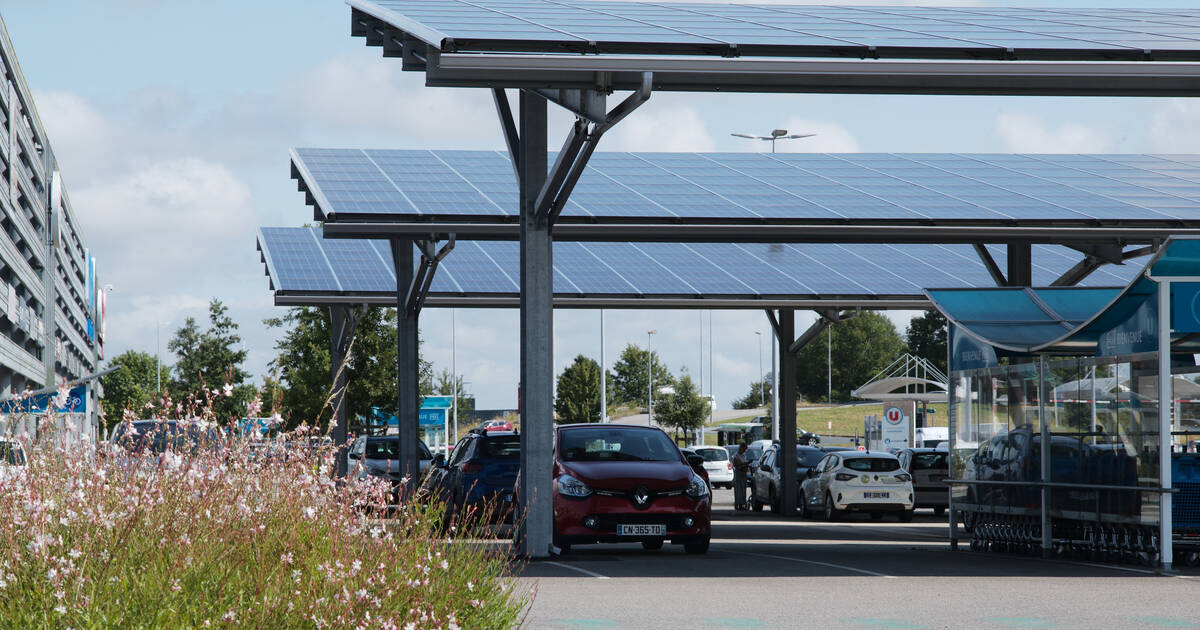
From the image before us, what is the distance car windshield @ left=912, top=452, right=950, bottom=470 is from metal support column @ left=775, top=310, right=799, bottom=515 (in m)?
2.78

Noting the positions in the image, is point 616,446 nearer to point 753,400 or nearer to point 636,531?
point 636,531

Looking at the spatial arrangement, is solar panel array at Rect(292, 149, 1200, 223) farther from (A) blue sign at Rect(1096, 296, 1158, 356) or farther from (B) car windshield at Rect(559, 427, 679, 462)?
(A) blue sign at Rect(1096, 296, 1158, 356)

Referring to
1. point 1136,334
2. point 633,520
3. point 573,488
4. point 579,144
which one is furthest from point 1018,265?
point 579,144

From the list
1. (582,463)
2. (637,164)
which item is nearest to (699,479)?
(582,463)

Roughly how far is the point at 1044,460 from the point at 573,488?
6.11 m

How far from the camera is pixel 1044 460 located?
742 inches

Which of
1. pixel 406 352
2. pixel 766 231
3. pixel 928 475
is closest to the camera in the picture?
pixel 766 231

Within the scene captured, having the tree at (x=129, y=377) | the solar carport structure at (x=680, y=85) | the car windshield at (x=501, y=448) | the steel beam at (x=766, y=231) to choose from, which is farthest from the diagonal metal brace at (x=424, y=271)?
the tree at (x=129, y=377)

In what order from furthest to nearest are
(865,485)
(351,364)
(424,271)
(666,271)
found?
(351,364) < (865,485) < (666,271) < (424,271)

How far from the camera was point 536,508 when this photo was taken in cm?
1694

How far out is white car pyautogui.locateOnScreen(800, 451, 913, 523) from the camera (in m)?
31.6

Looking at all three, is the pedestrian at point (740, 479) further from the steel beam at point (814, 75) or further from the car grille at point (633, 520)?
the steel beam at point (814, 75)

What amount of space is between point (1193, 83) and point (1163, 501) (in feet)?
14.9

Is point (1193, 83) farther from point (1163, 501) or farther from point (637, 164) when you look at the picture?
point (637, 164)
